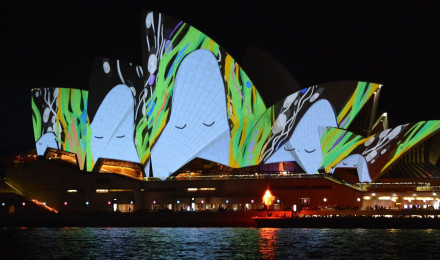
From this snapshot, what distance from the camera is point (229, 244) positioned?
41281 mm

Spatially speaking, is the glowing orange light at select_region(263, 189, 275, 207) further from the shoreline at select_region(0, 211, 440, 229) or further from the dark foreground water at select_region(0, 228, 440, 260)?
the dark foreground water at select_region(0, 228, 440, 260)

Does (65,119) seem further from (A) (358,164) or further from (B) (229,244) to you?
(B) (229,244)

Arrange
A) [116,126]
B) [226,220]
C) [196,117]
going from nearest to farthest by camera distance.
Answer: [226,220] < [196,117] < [116,126]

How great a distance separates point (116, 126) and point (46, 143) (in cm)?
1126

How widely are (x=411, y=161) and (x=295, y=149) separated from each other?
922 centimetres

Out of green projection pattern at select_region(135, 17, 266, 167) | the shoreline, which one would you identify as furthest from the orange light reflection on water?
green projection pattern at select_region(135, 17, 266, 167)

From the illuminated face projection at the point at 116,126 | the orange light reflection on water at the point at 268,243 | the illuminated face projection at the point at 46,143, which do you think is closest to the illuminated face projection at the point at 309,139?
the orange light reflection on water at the point at 268,243

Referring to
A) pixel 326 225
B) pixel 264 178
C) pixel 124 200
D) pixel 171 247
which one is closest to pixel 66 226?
pixel 124 200

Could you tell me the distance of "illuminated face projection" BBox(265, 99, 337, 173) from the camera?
62312mm

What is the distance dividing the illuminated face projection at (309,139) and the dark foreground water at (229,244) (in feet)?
39.3

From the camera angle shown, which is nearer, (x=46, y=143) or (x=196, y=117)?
(x=196, y=117)

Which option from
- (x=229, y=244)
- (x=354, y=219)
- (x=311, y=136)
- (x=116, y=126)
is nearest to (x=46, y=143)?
(x=116, y=126)

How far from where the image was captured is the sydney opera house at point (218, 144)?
61.8 m

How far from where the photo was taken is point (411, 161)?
62.9m
